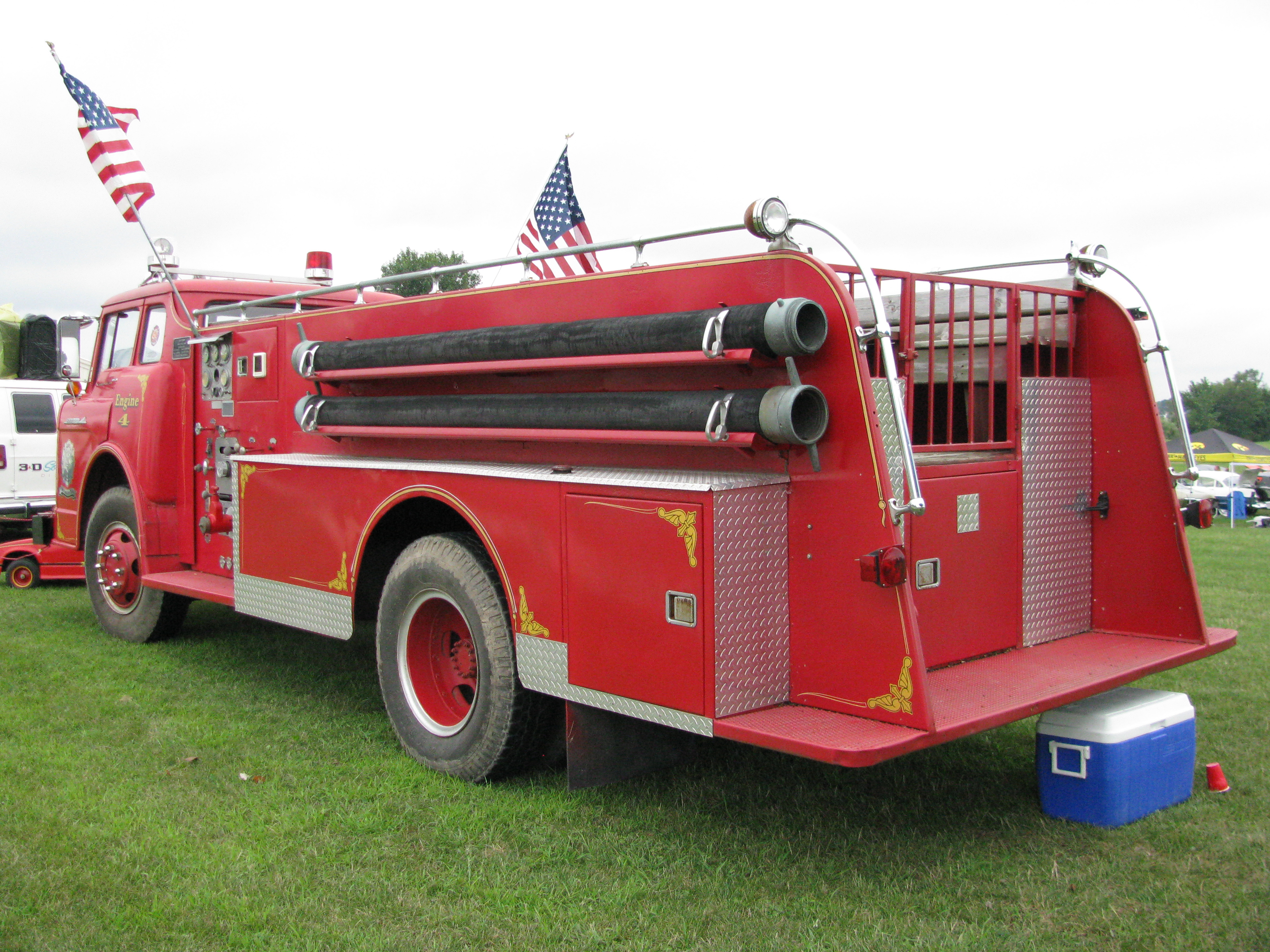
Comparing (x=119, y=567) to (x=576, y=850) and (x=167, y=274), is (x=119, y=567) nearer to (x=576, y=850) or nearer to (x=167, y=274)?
(x=167, y=274)

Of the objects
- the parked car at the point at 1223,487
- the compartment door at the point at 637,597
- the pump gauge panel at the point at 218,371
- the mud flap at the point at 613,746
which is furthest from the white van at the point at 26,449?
the parked car at the point at 1223,487

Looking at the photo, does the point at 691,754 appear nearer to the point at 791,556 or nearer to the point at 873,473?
the point at 791,556

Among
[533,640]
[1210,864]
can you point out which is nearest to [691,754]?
[533,640]

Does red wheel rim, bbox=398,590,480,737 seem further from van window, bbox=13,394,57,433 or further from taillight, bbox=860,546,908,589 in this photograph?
van window, bbox=13,394,57,433

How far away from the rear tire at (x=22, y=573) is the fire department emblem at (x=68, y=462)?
251cm

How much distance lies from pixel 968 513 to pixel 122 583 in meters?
5.81

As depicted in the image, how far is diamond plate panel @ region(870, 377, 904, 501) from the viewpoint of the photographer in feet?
11.7

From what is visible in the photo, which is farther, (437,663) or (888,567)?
(437,663)

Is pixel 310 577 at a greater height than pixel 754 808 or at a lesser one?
greater

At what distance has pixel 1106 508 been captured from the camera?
4.82m

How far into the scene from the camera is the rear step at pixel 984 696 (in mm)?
3287

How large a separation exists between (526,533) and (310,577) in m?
1.74

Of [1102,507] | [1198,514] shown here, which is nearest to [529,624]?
[1102,507]

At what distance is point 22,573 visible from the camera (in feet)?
32.8
